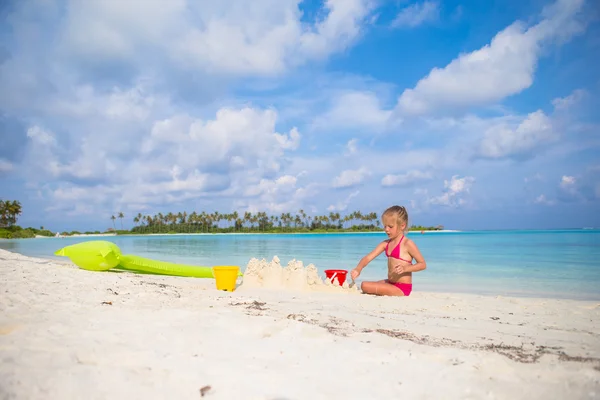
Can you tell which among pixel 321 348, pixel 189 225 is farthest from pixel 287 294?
pixel 189 225

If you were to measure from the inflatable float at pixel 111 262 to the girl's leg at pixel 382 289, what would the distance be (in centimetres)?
412

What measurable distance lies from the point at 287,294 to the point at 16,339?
458 centimetres

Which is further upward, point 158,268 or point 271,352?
point 271,352

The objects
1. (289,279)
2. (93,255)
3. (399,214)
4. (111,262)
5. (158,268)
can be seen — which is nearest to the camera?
(399,214)

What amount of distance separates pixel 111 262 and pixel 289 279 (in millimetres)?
5493

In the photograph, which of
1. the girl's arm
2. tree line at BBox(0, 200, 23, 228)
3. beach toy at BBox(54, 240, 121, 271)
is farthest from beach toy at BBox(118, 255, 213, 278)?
tree line at BBox(0, 200, 23, 228)

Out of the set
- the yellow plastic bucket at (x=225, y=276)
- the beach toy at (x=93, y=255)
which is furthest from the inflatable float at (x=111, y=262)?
the yellow plastic bucket at (x=225, y=276)

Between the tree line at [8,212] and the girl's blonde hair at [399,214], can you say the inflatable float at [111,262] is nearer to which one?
the girl's blonde hair at [399,214]

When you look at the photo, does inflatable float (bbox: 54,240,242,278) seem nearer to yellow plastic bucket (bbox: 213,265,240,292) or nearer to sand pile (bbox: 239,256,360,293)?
sand pile (bbox: 239,256,360,293)

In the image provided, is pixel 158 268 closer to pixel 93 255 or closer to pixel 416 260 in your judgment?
pixel 93 255

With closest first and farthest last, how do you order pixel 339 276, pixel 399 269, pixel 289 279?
pixel 399 269 → pixel 339 276 → pixel 289 279

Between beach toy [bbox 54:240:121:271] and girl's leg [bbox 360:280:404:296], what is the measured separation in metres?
7.03

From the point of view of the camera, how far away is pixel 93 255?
9891mm

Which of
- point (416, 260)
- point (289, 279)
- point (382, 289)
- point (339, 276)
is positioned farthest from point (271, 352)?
point (289, 279)
